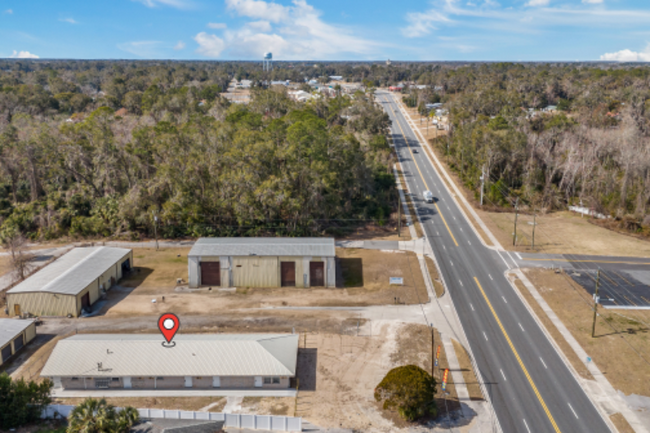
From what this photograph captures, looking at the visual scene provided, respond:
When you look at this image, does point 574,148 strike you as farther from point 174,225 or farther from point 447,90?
point 447,90

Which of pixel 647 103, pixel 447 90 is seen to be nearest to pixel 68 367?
pixel 647 103

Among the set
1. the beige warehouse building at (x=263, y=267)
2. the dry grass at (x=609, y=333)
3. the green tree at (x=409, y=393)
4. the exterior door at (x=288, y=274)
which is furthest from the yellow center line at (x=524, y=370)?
the exterior door at (x=288, y=274)

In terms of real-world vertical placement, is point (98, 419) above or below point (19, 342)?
above

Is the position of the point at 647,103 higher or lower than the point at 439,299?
higher

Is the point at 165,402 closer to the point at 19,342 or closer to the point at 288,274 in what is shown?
the point at 19,342

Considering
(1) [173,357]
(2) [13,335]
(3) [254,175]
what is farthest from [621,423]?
(3) [254,175]

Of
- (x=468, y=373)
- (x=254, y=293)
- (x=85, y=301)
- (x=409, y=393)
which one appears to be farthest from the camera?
(x=254, y=293)

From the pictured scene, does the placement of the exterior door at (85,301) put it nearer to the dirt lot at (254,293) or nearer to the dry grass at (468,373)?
the dirt lot at (254,293)
